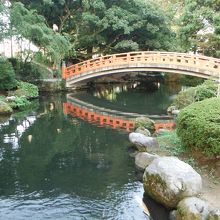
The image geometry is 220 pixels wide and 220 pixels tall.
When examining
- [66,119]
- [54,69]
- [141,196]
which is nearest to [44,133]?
[66,119]

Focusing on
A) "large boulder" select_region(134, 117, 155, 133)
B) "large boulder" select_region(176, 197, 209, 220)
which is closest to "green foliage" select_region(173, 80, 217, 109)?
"large boulder" select_region(134, 117, 155, 133)

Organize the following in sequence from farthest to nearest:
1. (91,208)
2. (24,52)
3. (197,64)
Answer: (24,52) < (197,64) < (91,208)

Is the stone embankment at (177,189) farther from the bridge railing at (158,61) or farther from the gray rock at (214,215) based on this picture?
the bridge railing at (158,61)

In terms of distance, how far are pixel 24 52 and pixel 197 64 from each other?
13.3 meters

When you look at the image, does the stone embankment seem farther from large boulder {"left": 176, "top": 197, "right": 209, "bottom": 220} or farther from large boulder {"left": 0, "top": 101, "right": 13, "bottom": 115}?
large boulder {"left": 0, "top": 101, "right": 13, "bottom": 115}

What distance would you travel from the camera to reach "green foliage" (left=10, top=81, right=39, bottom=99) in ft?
87.0

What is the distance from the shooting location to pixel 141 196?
36.9 ft

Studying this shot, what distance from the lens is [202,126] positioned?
1165 cm

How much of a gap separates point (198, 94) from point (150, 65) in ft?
27.5

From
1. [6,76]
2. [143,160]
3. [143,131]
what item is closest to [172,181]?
[143,160]

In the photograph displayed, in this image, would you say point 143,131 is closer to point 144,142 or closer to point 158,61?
point 144,142

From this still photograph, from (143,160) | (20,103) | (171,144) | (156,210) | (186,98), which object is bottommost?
(156,210)

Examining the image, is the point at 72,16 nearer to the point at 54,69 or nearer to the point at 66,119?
the point at 54,69

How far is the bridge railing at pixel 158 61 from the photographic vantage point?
2512 centimetres
